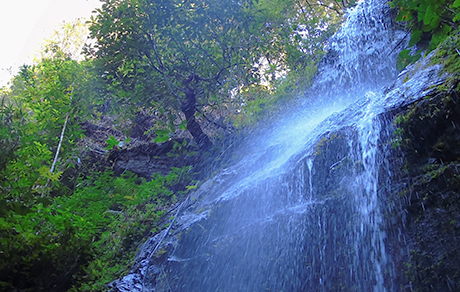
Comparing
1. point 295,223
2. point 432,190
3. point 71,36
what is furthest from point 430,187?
point 71,36

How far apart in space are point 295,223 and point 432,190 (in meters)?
1.61

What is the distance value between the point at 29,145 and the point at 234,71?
5.63 metres

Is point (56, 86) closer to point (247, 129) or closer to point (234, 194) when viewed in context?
point (247, 129)

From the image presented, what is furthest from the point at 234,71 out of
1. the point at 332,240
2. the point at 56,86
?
the point at 332,240

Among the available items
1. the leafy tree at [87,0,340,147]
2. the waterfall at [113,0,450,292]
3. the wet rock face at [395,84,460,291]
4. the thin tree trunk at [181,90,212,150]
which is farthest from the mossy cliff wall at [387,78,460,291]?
the thin tree trunk at [181,90,212,150]

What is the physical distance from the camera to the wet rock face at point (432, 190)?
2949mm

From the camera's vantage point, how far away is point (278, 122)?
8.42m

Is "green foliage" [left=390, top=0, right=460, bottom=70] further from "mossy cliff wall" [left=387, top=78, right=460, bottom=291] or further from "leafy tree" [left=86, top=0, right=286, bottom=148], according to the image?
"leafy tree" [left=86, top=0, right=286, bottom=148]

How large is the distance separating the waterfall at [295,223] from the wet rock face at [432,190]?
0.77 ft

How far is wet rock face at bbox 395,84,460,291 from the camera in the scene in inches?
116

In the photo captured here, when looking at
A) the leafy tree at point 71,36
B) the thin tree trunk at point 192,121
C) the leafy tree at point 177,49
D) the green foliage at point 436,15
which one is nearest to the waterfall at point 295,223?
the green foliage at point 436,15

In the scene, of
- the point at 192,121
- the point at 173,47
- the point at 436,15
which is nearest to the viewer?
the point at 436,15

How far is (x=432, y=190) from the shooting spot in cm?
321

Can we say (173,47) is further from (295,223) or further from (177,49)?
(295,223)
